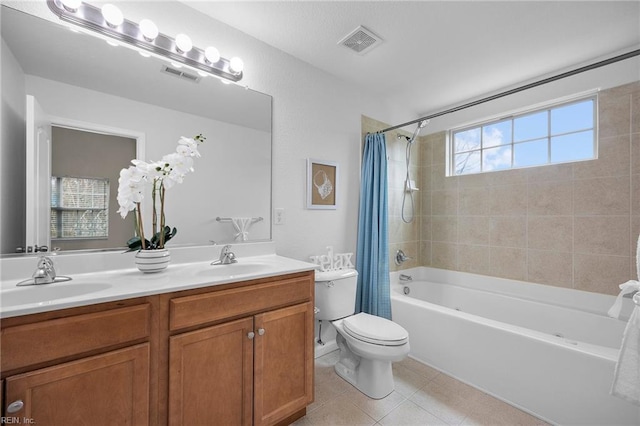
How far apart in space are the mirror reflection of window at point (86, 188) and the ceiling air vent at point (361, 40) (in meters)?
1.57

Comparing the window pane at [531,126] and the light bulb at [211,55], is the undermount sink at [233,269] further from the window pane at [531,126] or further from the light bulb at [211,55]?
the window pane at [531,126]

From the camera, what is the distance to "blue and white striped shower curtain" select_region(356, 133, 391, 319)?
2.29 meters

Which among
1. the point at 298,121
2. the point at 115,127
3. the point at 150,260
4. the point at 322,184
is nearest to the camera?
the point at 150,260

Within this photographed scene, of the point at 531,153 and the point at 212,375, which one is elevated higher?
the point at 531,153

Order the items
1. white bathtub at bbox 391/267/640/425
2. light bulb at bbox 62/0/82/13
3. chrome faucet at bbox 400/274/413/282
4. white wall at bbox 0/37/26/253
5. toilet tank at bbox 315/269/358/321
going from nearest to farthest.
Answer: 1. white wall at bbox 0/37/26/253
2. light bulb at bbox 62/0/82/13
3. white bathtub at bbox 391/267/640/425
4. toilet tank at bbox 315/269/358/321
5. chrome faucet at bbox 400/274/413/282

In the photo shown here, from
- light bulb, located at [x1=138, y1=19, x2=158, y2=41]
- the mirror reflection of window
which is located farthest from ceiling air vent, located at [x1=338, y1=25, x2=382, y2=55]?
the mirror reflection of window

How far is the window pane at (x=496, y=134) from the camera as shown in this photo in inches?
102

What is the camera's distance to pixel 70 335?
2.76 feet

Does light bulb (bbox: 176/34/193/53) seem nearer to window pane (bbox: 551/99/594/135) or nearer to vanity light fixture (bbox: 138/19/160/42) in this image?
vanity light fixture (bbox: 138/19/160/42)

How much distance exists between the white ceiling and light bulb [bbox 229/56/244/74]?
0.27 metres

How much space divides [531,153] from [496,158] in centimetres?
29

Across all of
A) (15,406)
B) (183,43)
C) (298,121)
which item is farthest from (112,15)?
(15,406)

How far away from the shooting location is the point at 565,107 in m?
2.28

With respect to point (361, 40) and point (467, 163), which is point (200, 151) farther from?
point (467, 163)
